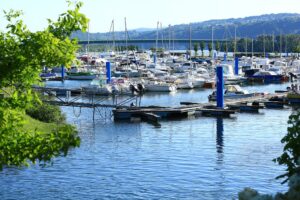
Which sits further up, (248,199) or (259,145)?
(248,199)

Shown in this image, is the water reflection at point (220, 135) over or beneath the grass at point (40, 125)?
beneath

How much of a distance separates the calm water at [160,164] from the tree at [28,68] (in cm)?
759

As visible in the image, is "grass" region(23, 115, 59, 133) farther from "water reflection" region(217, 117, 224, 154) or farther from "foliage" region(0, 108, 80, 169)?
"foliage" region(0, 108, 80, 169)

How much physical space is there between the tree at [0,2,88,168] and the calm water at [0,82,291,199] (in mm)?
7595

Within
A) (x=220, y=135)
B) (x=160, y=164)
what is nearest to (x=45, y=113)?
(x=220, y=135)

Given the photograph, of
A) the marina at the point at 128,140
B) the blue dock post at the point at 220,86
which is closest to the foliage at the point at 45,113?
the marina at the point at 128,140

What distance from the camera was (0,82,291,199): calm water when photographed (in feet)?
93.0

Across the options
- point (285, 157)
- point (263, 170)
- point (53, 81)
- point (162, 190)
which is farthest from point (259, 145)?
point (53, 81)

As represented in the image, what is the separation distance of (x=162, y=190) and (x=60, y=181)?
208 inches

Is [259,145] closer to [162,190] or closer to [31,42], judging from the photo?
[162,190]

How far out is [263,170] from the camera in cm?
3266

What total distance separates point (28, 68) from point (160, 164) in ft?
70.8

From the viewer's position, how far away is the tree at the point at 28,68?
13.3m

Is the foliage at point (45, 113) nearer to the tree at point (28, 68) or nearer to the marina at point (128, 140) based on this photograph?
the marina at point (128, 140)
